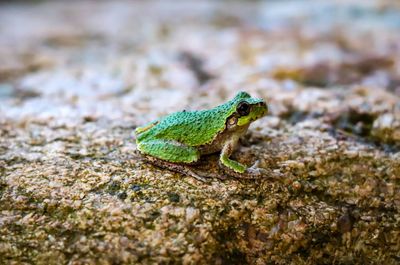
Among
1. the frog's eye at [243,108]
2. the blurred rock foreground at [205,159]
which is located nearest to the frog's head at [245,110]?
the frog's eye at [243,108]

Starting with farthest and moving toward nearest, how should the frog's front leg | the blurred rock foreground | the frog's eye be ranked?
the frog's eye < the frog's front leg < the blurred rock foreground

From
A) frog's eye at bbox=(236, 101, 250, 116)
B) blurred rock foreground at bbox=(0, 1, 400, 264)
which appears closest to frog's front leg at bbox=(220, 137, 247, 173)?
blurred rock foreground at bbox=(0, 1, 400, 264)

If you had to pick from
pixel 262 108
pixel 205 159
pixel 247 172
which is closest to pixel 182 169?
pixel 205 159

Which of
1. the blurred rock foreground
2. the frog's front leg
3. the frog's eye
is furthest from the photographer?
the frog's eye

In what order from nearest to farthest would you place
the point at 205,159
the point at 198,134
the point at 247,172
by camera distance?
1. the point at 247,172
2. the point at 198,134
3. the point at 205,159

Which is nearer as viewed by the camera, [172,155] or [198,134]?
[172,155]

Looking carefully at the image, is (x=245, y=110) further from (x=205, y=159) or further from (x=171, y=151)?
(x=171, y=151)

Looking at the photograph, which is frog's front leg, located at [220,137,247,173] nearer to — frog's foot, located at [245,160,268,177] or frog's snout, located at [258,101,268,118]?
frog's foot, located at [245,160,268,177]
